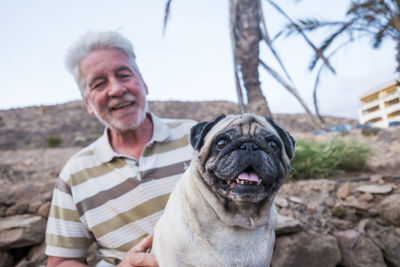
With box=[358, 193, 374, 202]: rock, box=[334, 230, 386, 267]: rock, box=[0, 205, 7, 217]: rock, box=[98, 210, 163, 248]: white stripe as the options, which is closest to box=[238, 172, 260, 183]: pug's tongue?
box=[98, 210, 163, 248]: white stripe

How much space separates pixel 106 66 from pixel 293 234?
234cm

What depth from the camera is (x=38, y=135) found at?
43.9 ft

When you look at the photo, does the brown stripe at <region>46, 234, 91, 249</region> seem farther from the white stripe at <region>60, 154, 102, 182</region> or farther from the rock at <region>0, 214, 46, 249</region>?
the rock at <region>0, 214, 46, 249</region>

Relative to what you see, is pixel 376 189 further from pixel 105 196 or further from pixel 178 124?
pixel 105 196

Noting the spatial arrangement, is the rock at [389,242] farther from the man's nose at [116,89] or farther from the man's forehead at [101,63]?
the man's forehead at [101,63]

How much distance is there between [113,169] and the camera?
1993 mm

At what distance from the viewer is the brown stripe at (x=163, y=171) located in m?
1.88

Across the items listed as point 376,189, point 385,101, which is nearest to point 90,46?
point 376,189

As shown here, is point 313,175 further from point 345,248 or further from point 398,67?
point 398,67

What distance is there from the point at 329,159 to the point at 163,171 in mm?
4151

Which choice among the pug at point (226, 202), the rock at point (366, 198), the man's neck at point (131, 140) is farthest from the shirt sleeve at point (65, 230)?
the rock at point (366, 198)

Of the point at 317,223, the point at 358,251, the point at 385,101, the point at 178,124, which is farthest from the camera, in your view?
the point at 385,101

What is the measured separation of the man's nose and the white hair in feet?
0.92

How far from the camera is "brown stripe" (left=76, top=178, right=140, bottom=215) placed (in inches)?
74.4
